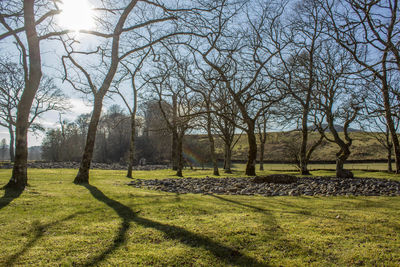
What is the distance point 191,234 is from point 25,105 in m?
6.83

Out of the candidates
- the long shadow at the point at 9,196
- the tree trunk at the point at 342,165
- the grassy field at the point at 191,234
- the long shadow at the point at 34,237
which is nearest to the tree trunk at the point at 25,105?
the long shadow at the point at 9,196

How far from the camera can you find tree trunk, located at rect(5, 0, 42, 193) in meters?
7.23

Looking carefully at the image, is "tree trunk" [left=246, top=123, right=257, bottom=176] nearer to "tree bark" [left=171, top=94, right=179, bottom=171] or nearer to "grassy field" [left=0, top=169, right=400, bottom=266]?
"tree bark" [left=171, top=94, right=179, bottom=171]

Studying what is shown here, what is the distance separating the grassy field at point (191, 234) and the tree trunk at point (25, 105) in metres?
1.82

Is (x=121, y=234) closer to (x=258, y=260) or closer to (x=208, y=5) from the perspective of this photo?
(x=258, y=260)

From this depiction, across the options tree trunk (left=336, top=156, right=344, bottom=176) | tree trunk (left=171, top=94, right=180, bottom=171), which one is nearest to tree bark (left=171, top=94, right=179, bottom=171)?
tree trunk (left=171, top=94, right=180, bottom=171)

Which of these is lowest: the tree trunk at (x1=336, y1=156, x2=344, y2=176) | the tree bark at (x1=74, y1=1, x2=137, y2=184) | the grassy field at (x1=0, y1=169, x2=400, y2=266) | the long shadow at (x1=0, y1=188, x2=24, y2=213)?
the grassy field at (x1=0, y1=169, x2=400, y2=266)

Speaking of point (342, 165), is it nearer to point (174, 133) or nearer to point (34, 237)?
point (174, 133)

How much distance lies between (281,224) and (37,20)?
9.69 metres

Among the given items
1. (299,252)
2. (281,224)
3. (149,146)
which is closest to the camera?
(299,252)

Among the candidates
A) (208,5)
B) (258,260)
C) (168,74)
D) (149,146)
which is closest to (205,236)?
(258,260)

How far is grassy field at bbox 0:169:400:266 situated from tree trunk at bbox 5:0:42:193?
1820 mm

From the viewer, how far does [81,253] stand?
296 cm

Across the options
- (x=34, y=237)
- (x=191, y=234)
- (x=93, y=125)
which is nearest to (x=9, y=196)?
(x=34, y=237)
